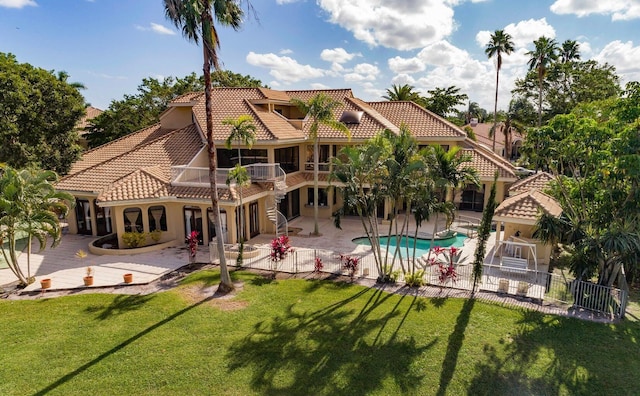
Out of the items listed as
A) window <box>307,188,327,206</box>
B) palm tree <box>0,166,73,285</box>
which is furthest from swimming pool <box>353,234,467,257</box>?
palm tree <box>0,166,73,285</box>

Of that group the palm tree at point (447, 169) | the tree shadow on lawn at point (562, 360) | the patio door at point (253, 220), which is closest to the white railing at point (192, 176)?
the patio door at point (253, 220)

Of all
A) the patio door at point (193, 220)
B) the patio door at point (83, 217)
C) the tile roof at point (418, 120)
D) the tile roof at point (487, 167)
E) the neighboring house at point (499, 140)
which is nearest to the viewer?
the patio door at point (193, 220)

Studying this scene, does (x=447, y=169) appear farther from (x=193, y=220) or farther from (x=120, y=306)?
(x=193, y=220)

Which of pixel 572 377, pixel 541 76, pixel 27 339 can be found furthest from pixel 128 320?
pixel 541 76

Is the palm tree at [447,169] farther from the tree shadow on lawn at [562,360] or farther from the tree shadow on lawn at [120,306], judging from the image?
the tree shadow on lawn at [120,306]

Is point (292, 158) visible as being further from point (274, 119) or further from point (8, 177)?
point (8, 177)

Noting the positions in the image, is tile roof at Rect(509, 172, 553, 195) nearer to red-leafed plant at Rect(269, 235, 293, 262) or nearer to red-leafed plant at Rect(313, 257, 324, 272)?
red-leafed plant at Rect(313, 257, 324, 272)
